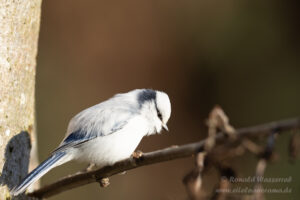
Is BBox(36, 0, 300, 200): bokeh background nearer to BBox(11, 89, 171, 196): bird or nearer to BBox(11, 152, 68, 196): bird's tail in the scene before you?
BBox(11, 89, 171, 196): bird

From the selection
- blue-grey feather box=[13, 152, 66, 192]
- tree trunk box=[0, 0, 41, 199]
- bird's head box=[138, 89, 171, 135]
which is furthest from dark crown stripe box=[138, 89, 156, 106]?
tree trunk box=[0, 0, 41, 199]

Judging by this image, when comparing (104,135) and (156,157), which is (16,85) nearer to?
(104,135)

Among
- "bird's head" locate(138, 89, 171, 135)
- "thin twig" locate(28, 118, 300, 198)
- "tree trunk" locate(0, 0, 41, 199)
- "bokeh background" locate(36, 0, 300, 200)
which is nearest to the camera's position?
"thin twig" locate(28, 118, 300, 198)

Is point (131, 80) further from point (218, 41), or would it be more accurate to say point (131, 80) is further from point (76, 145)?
point (76, 145)

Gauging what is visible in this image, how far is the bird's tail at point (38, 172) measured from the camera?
1.65 meters

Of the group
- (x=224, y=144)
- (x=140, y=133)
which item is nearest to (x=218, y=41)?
(x=140, y=133)

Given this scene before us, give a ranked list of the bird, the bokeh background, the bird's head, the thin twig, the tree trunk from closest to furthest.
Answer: the thin twig → the tree trunk → the bird → the bird's head → the bokeh background

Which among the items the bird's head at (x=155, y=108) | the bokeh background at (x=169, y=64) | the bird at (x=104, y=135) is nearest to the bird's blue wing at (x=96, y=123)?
the bird at (x=104, y=135)

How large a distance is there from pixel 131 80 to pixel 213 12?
0.97 m

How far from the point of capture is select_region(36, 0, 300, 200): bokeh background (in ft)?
12.3

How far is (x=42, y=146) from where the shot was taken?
370cm

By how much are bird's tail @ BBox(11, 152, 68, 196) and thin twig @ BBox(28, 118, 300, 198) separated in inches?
3.7

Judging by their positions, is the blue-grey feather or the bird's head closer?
the blue-grey feather

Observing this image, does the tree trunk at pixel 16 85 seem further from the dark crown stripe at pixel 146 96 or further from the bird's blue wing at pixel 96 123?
the dark crown stripe at pixel 146 96
